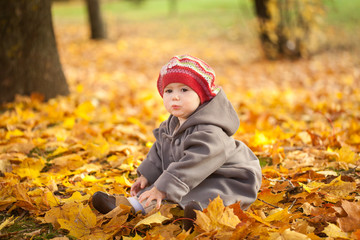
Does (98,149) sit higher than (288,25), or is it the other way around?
(288,25)

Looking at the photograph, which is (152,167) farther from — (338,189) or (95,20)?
(95,20)

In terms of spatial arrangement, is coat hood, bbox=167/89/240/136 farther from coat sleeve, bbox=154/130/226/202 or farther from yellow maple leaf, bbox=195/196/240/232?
yellow maple leaf, bbox=195/196/240/232

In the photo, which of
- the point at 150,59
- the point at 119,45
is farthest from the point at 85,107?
the point at 119,45

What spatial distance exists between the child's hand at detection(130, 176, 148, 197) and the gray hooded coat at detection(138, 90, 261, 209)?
0.11 feet

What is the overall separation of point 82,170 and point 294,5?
6831 millimetres

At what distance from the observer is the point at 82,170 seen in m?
2.74

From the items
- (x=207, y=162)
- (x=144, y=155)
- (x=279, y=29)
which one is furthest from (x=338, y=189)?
(x=279, y=29)

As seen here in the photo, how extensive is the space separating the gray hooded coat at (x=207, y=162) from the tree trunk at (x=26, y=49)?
2927 millimetres

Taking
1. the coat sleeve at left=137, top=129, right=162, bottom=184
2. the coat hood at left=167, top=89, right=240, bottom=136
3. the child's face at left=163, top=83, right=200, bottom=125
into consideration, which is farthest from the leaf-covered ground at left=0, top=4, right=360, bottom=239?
the child's face at left=163, top=83, right=200, bottom=125

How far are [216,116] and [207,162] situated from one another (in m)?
0.27

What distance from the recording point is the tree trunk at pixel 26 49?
4391 mm

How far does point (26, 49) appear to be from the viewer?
451 centimetres

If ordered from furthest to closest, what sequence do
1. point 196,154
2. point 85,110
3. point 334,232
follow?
point 85,110 < point 196,154 < point 334,232

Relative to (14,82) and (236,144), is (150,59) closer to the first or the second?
(14,82)
